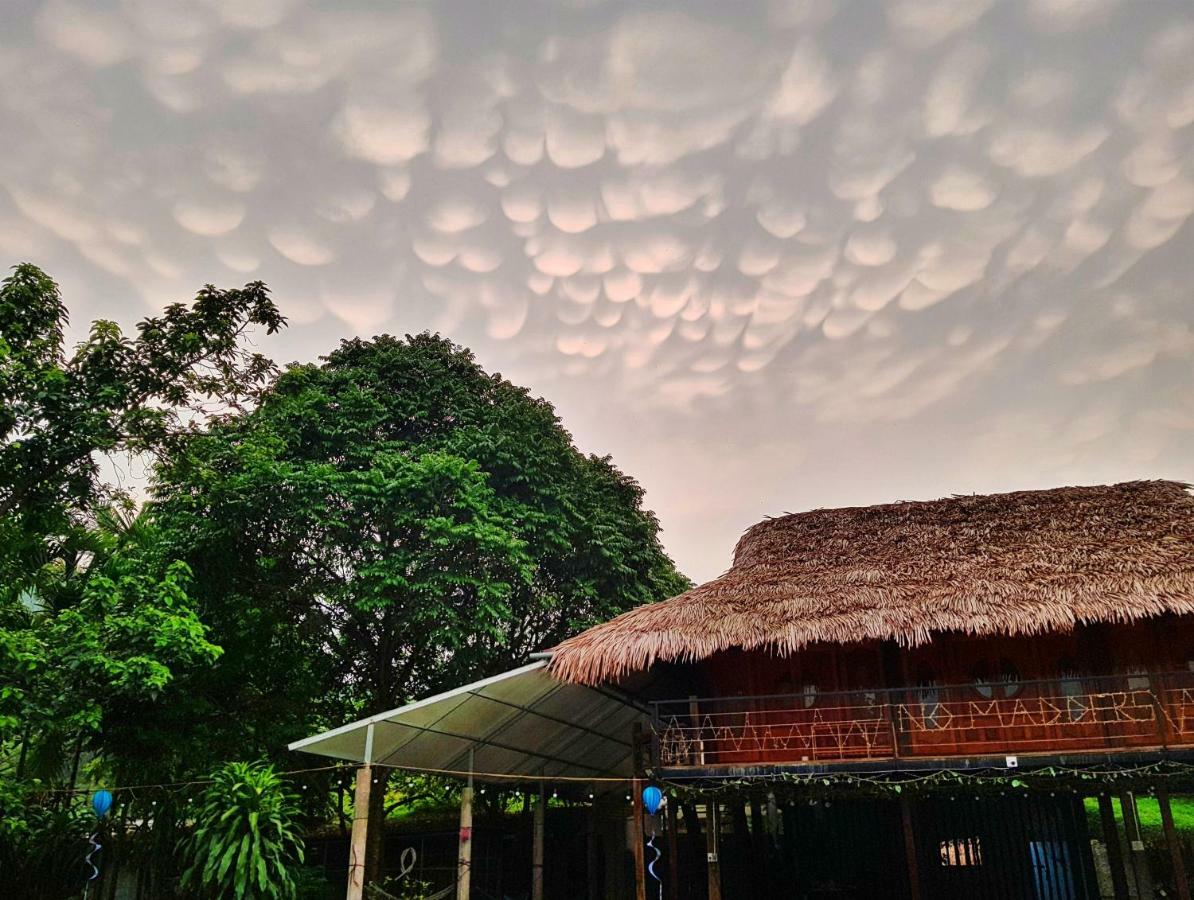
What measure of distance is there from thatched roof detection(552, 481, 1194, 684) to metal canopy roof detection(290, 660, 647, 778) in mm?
1051

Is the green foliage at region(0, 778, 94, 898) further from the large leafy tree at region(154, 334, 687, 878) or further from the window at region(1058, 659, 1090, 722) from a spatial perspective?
the window at region(1058, 659, 1090, 722)

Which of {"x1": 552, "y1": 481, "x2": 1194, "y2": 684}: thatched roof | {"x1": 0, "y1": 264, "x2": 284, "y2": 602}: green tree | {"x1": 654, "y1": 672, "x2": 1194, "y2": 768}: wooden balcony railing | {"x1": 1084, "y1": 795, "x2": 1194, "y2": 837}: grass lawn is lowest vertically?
{"x1": 1084, "y1": 795, "x2": 1194, "y2": 837}: grass lawn

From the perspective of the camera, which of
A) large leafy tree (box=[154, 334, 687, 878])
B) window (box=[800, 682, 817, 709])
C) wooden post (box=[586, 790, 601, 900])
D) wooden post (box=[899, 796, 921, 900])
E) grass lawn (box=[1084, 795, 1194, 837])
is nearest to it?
wooden post (box=[899, 796, 921, 900])

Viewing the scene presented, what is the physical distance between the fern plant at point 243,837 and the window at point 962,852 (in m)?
9.27

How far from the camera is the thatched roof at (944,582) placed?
1032cm

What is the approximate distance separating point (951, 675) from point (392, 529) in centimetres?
862

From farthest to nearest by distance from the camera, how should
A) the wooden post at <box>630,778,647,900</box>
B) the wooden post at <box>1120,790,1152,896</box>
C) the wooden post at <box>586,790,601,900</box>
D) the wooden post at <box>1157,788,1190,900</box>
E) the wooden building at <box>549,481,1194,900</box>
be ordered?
the wooden post at <box>586,790,601,900</box>
the wooden post at <box>1120,790,1152,896</box>
the wooden building at <box>549,481,1194,900</box>
the wooden post at <box>630,778,647,900</box>
the wooden post at <box>1157,788,1190,900</box>

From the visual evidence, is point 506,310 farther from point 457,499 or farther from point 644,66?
point 644,66

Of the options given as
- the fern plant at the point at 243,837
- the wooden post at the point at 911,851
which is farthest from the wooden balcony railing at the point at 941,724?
the fern plant at the point at 243,837

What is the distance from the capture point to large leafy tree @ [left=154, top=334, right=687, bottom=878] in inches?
556

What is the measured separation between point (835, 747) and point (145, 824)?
1038 centimetres

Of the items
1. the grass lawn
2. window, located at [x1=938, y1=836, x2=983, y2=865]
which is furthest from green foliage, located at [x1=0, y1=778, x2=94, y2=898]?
the grass lawn

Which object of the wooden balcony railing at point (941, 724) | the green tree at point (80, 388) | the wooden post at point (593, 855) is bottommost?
the wooden post at point (593, 855)

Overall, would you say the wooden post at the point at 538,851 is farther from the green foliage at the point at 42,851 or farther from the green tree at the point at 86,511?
the green foliage at the point at 42,851
